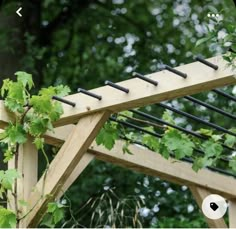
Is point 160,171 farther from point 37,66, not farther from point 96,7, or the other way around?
point 96,7

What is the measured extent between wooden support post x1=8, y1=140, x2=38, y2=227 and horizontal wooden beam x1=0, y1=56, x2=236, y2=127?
0.19 metres

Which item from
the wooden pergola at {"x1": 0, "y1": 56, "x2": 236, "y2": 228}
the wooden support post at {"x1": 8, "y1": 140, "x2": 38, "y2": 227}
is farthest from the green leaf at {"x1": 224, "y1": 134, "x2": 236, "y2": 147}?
the wooden support post at {"x1": 8, "y1": 140, "x2": 38, "y2": 227}

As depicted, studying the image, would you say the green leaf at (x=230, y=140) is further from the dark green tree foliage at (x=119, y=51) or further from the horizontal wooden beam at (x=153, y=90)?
the dark green tree foliage at (x=119, y=51)

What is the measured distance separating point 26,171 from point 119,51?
195 inches

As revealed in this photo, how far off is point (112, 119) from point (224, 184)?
136cm

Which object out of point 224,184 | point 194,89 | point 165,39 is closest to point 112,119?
point 194,89

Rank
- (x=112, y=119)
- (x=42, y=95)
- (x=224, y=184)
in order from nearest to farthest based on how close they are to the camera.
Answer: (x=42, y=95), (x=112, y=119), (x=224, y=184)

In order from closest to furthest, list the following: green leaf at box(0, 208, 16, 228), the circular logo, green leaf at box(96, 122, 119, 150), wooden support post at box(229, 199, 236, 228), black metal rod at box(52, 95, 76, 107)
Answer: green leaf at box(0, 208, 16, 228) → black metal rod at box(52, 95, 76, 107) → green leaf at box(96, 122, 119, 150) → the circular logo → wooden support post at box(229, 199, 236, 228)

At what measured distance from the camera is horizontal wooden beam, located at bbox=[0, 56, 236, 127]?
382 centimetres

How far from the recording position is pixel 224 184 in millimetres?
5793

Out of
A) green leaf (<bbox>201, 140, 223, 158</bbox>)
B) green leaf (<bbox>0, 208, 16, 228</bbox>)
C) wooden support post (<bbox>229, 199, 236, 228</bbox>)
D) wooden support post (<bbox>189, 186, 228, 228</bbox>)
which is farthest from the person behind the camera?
wooden support post (<bbox>229, 199, 236, 228</bbox>)

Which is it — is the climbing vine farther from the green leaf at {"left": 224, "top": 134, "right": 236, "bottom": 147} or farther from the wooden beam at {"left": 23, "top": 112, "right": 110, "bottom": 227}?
the green leaf at {"left": 224, "top": 134, "right": 236, "bottom": 147}

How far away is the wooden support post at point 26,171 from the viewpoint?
14.1 ft

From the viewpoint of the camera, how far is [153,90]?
4.01 meters
